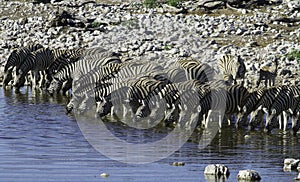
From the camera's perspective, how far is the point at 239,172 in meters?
11.9

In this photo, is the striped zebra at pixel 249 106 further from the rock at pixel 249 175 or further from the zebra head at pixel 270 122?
the rock at pixel 249 175

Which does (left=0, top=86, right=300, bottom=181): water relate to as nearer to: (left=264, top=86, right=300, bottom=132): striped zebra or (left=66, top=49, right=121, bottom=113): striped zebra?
(left=264, top=86, right=300, bottom=132): striped zebra

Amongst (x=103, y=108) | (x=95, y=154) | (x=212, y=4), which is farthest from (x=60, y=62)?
(x=212, y=4)

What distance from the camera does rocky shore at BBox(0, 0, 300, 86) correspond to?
81.8ft

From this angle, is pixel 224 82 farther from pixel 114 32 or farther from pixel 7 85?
pixel 114 32

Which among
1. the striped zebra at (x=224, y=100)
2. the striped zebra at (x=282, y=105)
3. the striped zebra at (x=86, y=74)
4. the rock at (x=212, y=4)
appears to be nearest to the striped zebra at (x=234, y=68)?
the striped zebra at (x=86, y=74)

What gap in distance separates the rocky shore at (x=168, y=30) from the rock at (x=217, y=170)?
9674mm

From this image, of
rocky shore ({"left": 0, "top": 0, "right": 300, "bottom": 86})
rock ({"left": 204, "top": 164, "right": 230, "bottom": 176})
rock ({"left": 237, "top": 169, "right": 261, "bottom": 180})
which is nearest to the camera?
rock ({"left": 237, "top": 169, "right": 261, "bottom": 180})

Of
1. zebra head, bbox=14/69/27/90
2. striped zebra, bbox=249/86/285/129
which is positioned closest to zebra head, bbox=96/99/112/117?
striped zebra, bbox=249/86/285/129

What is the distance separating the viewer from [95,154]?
1364 cm

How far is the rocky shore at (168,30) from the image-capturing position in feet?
81.8

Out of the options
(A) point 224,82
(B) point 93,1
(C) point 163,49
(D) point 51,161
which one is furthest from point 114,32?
(D) point 51,161

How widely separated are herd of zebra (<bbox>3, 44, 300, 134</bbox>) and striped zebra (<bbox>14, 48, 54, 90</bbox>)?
3.43 ft

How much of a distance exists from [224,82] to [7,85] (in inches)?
285
